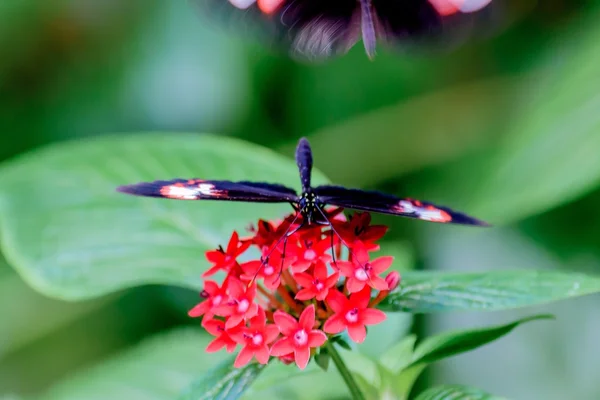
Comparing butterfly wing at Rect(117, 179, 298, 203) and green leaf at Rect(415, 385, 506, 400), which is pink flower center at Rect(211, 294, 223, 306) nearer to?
butterfly wing at Rect(117, 179, 298, 203)

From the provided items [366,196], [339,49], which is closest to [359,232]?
[366,196]

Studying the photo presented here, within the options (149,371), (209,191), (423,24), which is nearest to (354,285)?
(209,191)

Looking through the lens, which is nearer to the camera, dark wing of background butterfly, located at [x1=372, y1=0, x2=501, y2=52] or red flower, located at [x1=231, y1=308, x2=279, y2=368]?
red flower, located at [x1=231, y1=308, x2=279, y2=368]

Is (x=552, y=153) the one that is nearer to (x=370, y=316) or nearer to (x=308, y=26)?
(x=308, y=26)

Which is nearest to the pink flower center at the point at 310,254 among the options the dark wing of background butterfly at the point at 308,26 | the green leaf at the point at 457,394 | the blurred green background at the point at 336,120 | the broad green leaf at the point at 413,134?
the green leaf at the point at 457,394

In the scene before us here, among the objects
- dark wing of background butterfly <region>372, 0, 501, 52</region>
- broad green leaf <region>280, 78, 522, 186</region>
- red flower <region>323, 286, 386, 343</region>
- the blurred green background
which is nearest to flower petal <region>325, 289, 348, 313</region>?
red flower <region>323, 286, 386, 343</region>

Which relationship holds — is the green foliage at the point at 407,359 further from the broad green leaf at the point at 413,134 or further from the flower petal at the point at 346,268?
the broad green leaf at the point at 413,134
